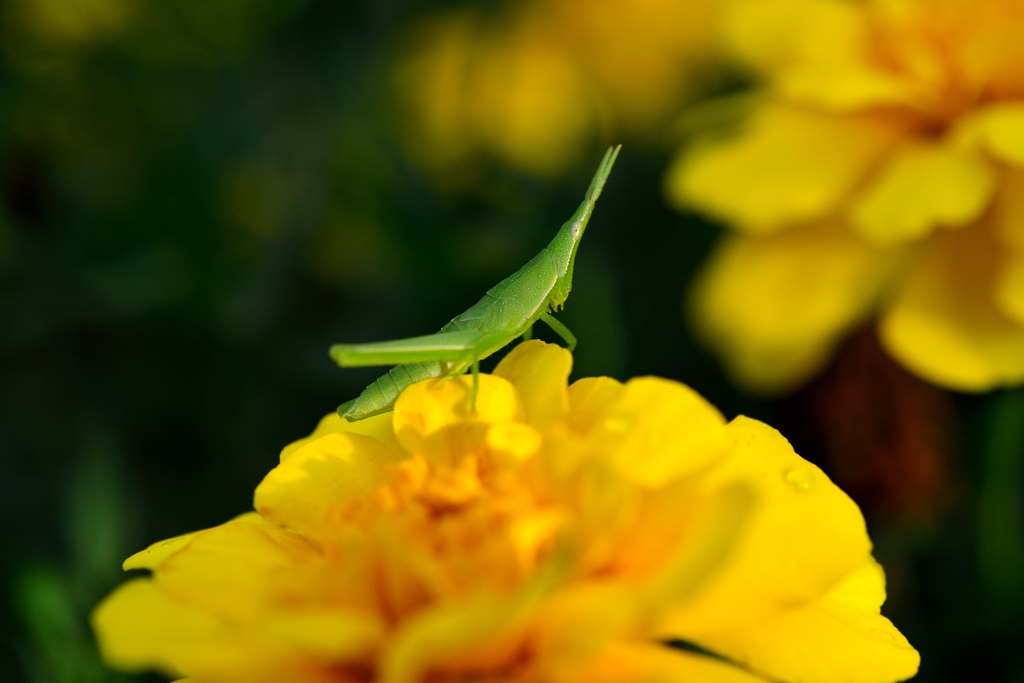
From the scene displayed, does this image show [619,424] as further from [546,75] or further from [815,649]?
[546,75]

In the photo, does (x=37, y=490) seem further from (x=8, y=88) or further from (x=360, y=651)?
(x=360, y=651)

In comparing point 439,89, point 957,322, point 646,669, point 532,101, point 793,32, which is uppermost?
point 439,89

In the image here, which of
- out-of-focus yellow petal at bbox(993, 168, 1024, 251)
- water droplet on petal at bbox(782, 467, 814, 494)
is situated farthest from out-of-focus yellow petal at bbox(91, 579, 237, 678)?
out-of-focus yellow petal at bbox(993, 168, 1024, 251)

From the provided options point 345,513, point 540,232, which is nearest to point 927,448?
point 540,232

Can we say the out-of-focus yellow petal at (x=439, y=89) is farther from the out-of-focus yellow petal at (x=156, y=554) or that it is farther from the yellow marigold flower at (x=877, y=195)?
the out-of-focus yellow petal at (x=156, y=554)

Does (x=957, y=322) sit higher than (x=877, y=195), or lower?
lower

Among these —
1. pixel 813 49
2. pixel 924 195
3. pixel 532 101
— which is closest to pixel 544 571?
pixel 924 195
